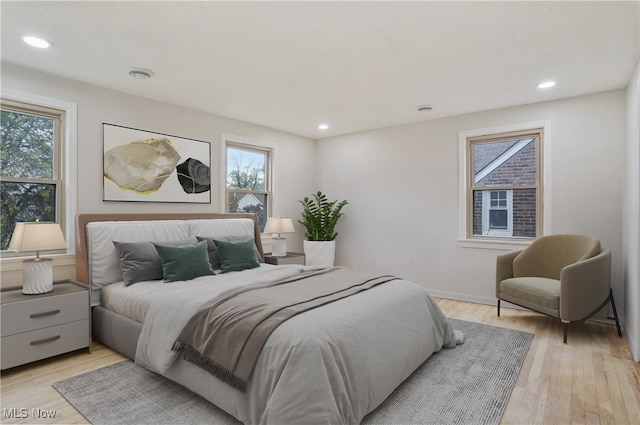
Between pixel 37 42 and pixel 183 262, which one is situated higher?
pixel 37 42

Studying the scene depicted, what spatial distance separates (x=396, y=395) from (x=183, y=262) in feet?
6.77

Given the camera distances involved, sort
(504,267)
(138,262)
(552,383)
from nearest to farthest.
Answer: (552,383) < (138,262) < (504,267)

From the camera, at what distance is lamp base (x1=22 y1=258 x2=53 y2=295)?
2.70 m

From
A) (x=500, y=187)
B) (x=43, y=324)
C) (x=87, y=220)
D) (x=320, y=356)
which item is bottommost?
(x=43, y=324)

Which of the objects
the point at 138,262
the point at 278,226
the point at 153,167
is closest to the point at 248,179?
the point at 278,226

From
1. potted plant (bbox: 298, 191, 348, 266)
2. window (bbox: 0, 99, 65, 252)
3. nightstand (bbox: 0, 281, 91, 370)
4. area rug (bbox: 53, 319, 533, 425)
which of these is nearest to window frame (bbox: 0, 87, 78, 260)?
window (bbox: 0, 99, 65, 252)

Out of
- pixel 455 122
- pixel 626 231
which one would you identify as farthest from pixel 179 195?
pixel 626 231

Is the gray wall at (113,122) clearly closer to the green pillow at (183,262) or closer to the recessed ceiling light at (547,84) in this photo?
the green pillow at (183,262)

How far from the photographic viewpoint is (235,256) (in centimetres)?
359

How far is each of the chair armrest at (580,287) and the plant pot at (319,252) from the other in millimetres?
3030

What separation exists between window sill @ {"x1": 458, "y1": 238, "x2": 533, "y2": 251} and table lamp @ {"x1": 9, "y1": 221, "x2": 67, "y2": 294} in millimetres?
4291

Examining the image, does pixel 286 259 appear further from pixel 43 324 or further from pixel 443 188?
pixel 43 324

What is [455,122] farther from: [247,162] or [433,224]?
[247,162]

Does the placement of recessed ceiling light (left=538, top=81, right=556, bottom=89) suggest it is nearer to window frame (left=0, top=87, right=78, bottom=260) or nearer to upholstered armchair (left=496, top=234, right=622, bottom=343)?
upholstered armchair (left=496, top=234, right=622, bottom=343)
